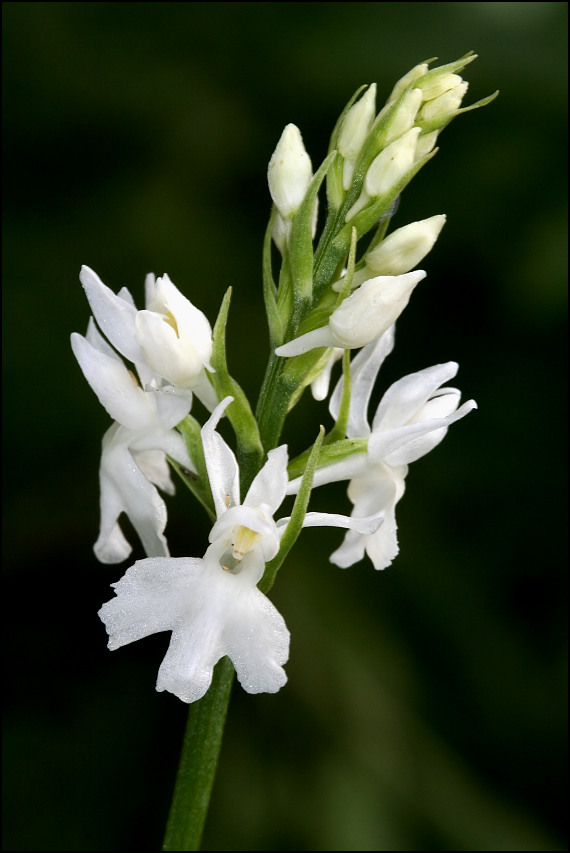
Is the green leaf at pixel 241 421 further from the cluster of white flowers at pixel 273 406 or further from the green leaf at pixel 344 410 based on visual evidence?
the green leaf at pixel 344 410

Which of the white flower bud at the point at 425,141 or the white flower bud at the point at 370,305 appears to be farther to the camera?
the white flower bud at the point at 425,141

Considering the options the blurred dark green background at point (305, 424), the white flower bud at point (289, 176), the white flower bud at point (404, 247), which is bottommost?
the blurred dark green background at point (305, 424)

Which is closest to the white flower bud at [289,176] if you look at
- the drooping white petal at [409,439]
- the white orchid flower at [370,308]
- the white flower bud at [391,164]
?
the white flower bud at [391,164]

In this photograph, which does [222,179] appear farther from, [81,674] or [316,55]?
[81,674]

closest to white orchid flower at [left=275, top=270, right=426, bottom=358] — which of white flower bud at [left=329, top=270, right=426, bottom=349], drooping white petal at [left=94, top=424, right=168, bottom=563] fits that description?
white flower bud at [left=329, top=270, right=426, bottom=349]

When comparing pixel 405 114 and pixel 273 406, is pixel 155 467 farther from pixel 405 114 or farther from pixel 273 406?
pixel 405 114

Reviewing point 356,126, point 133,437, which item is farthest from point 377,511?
point 356,126

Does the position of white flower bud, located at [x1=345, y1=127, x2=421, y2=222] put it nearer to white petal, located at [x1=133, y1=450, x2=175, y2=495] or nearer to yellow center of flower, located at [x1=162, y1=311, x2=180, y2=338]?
yellow center of flower, located at [x1=162, y1=311, x2=180, y2=338]

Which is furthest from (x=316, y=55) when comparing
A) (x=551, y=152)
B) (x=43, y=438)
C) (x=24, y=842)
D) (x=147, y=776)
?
(x=24, y=842)
